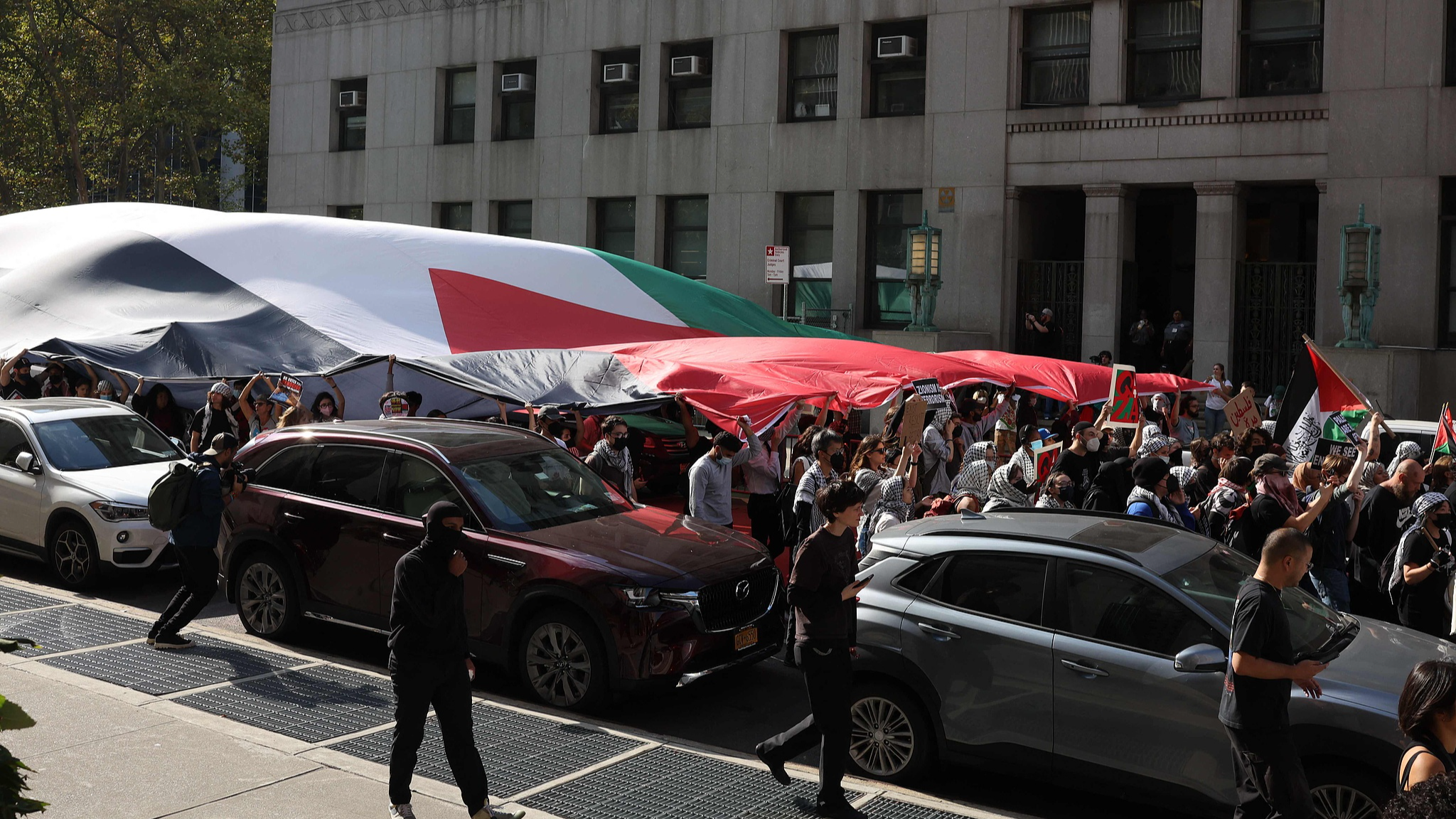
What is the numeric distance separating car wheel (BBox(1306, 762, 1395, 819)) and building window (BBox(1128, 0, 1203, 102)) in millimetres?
19864

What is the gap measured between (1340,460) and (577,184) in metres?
23.1

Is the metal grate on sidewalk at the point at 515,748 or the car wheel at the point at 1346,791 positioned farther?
the metal grate on sidewalk at the point at 515,748

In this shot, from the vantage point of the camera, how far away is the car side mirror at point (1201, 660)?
6.28 meters

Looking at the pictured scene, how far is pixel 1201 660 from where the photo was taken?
628 centimetres

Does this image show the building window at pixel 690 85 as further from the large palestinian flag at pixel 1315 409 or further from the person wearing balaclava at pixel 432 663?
the person wearing balaclava at pixel 432 663

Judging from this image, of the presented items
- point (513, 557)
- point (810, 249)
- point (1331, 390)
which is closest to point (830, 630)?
point (513, 557)

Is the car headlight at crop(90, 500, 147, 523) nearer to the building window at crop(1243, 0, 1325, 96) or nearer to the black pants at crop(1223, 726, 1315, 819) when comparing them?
the black pants at crop(1223, 726, 1315, 819)

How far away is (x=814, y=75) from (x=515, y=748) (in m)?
22.3

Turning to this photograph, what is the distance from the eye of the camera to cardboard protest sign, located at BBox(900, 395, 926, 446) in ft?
41.8

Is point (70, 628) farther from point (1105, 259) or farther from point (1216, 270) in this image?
point (1216, 270)

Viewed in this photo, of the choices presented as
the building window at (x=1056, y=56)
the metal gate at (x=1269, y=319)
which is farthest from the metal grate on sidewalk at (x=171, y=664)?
the building window at (x=1056, y=56)

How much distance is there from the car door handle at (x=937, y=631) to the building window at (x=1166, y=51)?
19205 mm

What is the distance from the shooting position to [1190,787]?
6438 mm

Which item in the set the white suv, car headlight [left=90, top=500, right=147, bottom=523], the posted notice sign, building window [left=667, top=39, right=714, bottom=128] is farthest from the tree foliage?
car headlight [left=90, top=500, right=147, bottom=523]
